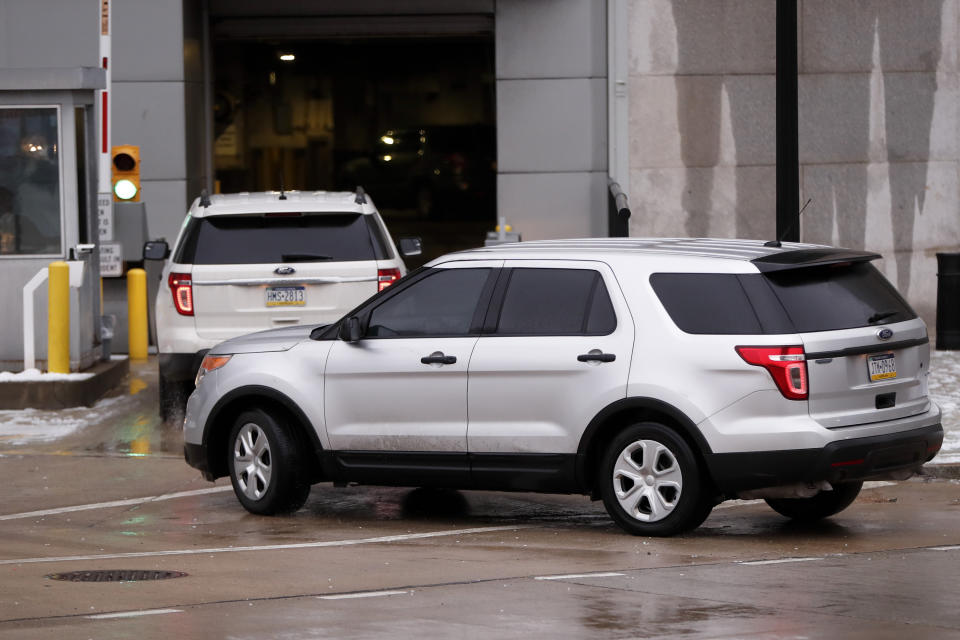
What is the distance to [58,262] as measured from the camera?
1564 centimetres

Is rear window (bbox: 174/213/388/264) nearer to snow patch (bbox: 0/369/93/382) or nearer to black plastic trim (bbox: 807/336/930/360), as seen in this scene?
snow patch (bbox: 0/369/93/382)

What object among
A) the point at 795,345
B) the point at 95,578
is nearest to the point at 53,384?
the point at 95,578

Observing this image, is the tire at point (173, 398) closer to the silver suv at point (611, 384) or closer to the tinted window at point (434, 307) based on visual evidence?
the silver suv at point (611, 384)

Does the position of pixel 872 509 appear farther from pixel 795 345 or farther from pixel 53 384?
pixel 53 384

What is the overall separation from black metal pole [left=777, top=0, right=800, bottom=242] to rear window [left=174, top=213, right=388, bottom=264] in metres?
3.17

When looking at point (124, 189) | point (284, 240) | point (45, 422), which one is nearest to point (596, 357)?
point (284, 240)

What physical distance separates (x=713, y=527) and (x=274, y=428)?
107 inches

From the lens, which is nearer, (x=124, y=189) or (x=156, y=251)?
(x=156, y=251)

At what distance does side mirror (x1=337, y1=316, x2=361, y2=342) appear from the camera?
33.4 feet

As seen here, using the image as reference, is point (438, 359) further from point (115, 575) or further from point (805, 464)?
point (115, 575)

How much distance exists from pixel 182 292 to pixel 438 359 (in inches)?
158

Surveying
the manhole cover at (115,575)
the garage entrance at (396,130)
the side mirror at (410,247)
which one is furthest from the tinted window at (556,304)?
the garage entrance at (396,130)

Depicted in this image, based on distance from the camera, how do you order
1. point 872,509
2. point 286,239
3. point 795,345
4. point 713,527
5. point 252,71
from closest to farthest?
point 795,345 → point 713,527 → point 872,509 → point 286,239 → point 252,71

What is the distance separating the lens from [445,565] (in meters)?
8.61
